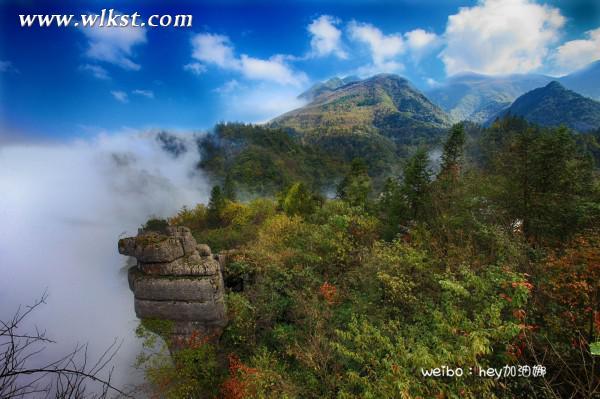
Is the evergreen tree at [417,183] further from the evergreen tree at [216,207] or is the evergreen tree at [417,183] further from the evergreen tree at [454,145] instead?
the evergreen tree at [216,207]

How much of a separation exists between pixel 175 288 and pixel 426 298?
536 inches

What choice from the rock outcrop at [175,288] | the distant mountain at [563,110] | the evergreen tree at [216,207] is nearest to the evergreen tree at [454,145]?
the rock outcrop at [175,288]

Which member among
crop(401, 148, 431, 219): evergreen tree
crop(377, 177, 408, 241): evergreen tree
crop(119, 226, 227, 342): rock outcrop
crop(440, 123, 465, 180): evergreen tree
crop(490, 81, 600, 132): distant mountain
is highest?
crop(490, 81, 600, 132): distant mountain

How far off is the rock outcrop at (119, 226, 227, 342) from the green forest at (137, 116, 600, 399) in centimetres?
94

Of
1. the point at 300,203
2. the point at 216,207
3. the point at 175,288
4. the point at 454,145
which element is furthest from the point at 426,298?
the point at 216,207

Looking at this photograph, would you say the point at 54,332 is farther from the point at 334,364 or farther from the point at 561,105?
the point at 561,105

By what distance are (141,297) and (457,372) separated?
16.8m

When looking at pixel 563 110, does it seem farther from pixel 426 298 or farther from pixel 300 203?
pixel 426 298

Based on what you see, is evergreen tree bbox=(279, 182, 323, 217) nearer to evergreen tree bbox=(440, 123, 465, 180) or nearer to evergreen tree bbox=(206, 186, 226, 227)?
evergreen tree bbox=(440, 123, 465, 180)

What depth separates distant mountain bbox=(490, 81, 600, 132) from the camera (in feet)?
471

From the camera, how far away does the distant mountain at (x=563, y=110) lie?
144 metres

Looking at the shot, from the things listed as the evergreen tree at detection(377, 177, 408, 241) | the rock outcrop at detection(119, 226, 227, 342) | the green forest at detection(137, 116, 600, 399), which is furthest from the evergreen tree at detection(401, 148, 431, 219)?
the rock outcrop at detection(119, 226, 227, 342)

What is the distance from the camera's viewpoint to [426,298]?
36.6ft

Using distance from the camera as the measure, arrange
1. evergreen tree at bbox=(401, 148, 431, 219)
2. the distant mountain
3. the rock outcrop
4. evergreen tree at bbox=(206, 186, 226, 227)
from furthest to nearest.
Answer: the distant mountain
evergreen tree at bbox=(206, 186, 226, 227)
evergreen tree at bbox=(401, 148, 431, 219)
the rock outcrop
